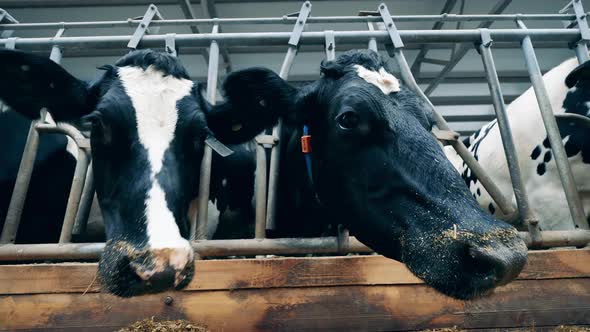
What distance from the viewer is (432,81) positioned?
820cm

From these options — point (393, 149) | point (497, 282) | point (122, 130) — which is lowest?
point (497, 282)

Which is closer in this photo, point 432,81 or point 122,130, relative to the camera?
point 122,130

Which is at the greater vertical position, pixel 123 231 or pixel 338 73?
pixel 338 73

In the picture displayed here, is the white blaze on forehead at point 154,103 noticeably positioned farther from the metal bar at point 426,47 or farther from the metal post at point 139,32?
the metal bar at point 426,47

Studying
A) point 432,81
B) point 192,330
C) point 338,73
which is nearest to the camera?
point 192,330

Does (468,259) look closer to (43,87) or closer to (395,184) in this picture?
(395,184)

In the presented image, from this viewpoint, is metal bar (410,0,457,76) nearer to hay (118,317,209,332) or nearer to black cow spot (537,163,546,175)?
black cow spot (537,163,546,175)

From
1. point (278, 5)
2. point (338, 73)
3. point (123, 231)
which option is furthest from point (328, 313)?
point (278, 5)

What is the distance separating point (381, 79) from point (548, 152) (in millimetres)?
2198

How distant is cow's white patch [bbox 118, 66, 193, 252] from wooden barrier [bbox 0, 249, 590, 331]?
497mm

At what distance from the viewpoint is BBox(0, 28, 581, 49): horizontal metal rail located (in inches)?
133

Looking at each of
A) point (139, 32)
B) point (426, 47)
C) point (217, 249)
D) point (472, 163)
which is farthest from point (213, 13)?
point (217, 249)

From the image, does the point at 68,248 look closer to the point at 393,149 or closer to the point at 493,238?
the point at 393,149

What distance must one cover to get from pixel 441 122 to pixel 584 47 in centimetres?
139
